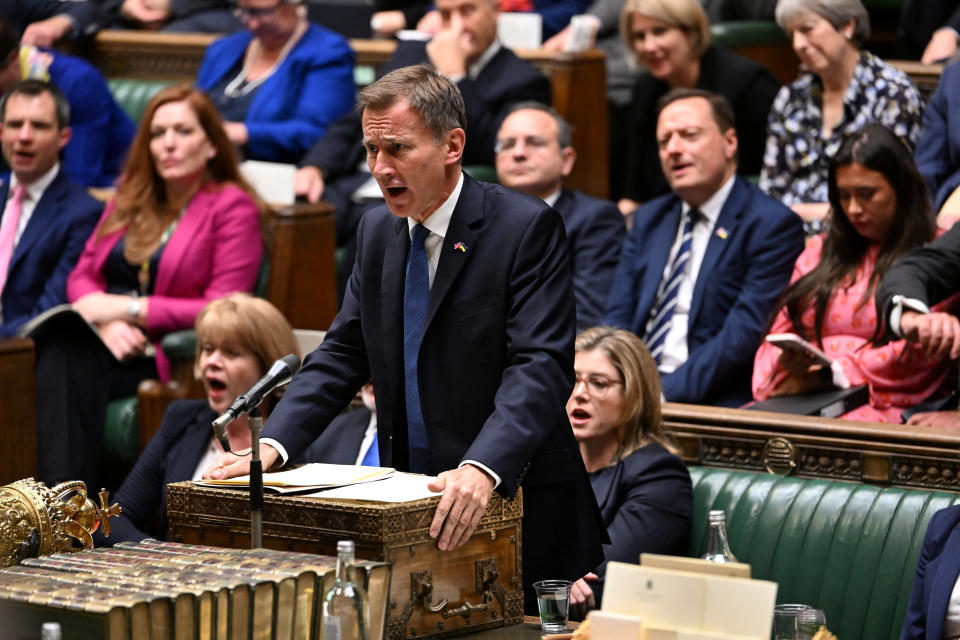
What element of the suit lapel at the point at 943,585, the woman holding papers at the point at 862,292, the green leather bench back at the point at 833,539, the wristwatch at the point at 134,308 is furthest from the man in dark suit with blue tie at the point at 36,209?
the suit lapel at the point at 943,585

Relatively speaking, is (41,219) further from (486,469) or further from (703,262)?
(486,469)

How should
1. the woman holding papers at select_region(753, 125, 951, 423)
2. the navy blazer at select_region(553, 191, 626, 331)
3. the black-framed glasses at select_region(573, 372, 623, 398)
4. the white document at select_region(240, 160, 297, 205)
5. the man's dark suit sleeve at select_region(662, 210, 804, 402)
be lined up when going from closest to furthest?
the black-framed glasses at select_region(573, 372, 623, 398)
the woman holding papers at select_region(753, 125, 951, 423)
the man's dark suit sleeve at select_region(662, 210, 804, 402)
the navy blazer at select_region(553, 191, 626, 331)
the white document at select_region(240, 160, 297, 205)

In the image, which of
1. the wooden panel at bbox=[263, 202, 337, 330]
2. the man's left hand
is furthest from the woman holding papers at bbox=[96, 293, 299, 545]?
the man's left hand

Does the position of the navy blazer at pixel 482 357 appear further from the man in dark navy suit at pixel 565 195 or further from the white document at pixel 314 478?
the man in dark navy suit at pixel 565 195

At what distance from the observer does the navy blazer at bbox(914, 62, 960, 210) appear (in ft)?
15.1

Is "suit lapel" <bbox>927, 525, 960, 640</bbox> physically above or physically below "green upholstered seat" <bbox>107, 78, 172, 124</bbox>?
below

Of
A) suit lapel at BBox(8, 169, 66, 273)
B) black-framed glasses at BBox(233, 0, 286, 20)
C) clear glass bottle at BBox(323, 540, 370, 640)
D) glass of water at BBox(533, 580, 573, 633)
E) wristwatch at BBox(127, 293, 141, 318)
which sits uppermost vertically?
black-framed glasses at BBox(233, 0, 286, 20)

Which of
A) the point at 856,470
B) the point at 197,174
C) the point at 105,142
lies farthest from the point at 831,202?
the point at 105,142

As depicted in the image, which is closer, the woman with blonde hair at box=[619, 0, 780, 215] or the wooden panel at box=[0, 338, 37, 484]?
the wooden panel at box=[0, 338, 37, 484]

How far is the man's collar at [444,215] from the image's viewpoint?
260cm

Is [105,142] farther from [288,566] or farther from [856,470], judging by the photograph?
[288,566]

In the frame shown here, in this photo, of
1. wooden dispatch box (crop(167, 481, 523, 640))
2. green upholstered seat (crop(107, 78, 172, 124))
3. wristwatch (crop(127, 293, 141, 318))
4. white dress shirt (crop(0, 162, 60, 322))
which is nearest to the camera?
wooden dispatch box (crop(167, 481, 523, 640))

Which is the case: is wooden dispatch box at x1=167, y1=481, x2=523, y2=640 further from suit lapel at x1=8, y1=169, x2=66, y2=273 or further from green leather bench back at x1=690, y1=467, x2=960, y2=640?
suit lapel at x1=8, y1=169, x2=66, y2=273

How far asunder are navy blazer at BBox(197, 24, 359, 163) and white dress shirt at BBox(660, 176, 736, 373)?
1.71 metres
